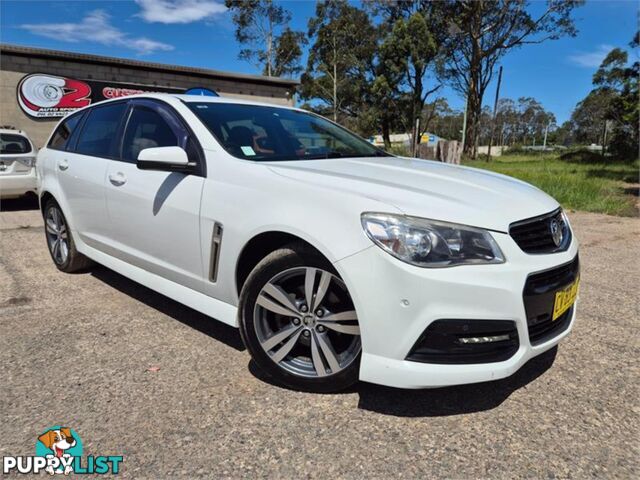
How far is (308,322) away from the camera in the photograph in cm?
239

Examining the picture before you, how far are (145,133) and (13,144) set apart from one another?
6.16 m

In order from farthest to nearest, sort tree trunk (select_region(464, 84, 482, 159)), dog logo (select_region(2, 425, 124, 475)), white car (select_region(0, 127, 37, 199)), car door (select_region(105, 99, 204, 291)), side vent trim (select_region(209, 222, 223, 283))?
1. tree trunk (select_region(464, 84, 482, 159))
2. white car (select_region(0, 127, 37, 199))
3. car door (select_region(105, 99, 204, 291))
4. side vent trim (select_region(209, 222, 223, 283))
5. dog logo (select_region(2, 425, 124, 475))

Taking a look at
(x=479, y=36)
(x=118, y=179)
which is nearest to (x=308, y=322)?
(x=118, y=179)

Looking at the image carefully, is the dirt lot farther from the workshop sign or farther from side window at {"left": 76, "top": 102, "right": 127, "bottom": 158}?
the workshop sign

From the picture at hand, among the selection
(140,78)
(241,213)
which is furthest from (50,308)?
(140,78)

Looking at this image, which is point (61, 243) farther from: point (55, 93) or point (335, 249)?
point (55, 93)

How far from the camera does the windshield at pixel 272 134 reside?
2943mm

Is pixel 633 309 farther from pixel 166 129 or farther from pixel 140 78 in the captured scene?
pixel 140 78

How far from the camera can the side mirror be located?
2.77m

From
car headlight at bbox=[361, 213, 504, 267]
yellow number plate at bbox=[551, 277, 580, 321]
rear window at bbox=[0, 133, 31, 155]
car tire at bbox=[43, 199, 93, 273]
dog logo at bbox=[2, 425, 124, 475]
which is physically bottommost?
dog logo at bbox=[2, 425, 124, 475]

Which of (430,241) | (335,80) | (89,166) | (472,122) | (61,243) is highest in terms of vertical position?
(335,80)

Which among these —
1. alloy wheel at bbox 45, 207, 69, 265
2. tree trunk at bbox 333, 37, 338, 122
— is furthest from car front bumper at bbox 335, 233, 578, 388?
tree trunk at bbox 333, 37, 338, 122

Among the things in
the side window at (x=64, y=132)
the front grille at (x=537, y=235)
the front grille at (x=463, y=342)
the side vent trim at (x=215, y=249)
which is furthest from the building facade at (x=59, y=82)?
the front grille at (x=463, y=342)

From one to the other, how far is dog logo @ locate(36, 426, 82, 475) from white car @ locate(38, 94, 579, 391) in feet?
2.96
